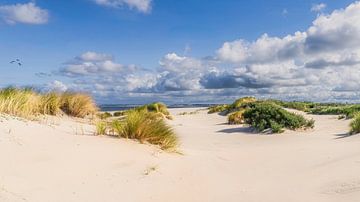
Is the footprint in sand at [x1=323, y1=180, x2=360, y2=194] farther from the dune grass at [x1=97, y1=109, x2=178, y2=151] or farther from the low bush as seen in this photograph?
the low bush

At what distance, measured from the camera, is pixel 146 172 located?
7.25 meters

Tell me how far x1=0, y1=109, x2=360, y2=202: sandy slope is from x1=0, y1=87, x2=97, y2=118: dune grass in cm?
96

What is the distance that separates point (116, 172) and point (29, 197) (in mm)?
1745

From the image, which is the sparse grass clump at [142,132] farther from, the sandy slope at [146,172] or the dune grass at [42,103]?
the dune grass at [42,103]

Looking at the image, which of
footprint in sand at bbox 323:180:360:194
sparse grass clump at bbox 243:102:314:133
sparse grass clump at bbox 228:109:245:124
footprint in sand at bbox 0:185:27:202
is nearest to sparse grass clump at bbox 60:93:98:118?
sparse grass clump at bbox 243:102:314:133

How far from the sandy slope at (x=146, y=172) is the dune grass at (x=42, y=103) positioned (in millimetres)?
957

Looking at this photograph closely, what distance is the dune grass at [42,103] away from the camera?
9.63 metres

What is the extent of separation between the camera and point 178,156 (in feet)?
29.7

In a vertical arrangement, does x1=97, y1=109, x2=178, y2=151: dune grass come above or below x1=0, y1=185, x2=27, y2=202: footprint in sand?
above

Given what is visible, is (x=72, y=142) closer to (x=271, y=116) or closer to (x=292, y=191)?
(x=292, y=191)

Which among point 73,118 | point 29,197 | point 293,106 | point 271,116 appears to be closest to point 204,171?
point 29,197

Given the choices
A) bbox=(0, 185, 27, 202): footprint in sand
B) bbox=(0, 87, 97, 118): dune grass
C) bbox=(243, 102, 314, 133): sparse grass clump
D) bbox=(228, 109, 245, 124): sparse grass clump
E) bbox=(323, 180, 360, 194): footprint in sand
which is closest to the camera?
bbox=(0, 185, 27, 202): footprint in sand

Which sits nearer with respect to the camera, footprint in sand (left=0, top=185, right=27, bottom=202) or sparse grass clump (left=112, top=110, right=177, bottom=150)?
footprint in sand (left=0, top=185, right=27, bottom=202)

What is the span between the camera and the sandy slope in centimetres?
592
